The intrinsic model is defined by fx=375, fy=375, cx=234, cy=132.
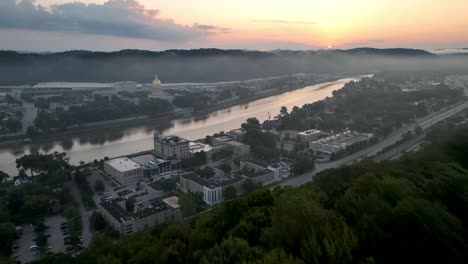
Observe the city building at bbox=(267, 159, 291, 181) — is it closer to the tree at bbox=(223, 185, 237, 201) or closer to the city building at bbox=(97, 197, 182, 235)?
the tree at bbox=(223, 185, 237, 201)

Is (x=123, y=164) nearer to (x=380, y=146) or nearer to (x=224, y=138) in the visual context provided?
(x=224, y=138)

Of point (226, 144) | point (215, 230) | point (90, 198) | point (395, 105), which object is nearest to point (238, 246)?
point (215, 230)

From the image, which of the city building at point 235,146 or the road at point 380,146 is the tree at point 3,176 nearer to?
the city building at point 235,146

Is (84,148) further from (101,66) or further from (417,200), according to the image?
(101,66)

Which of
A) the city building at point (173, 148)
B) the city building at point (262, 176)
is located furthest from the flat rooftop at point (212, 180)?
the city building at point (173, 148)

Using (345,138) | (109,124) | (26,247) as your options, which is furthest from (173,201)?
(109,124)

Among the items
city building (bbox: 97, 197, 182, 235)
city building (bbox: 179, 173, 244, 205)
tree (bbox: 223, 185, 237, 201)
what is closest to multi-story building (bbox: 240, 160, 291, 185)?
city building (bbox: 179, 173, 244, 205)

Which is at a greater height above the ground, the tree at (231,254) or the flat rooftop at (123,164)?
the tree at (231,254)
